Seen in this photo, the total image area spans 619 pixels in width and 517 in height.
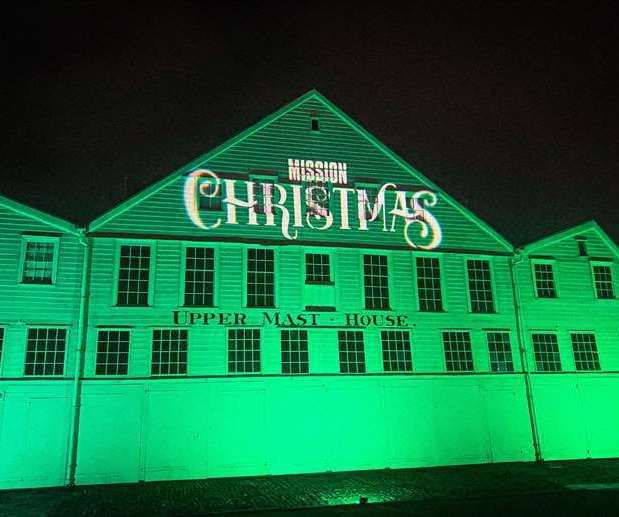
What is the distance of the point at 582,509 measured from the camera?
15016mm

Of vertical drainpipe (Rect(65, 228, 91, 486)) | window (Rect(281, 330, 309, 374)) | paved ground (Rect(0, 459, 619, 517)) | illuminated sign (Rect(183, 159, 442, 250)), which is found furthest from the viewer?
illuminated sign (Rect(183, 159, 442, 250))

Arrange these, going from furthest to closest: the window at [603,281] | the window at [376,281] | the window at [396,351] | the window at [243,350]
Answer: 1. the window at [603,281]
2. the window at [376,281]
3. the window at [396,351]
4. the window at [243,350]

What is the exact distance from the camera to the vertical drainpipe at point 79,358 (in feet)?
67.7

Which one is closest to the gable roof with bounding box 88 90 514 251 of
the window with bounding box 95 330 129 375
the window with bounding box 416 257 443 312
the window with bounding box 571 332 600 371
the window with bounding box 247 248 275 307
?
the window with bounding box 416 257 443 312

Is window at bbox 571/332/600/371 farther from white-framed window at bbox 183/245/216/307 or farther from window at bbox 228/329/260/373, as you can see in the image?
white-framed window at bbox 183/245/216/307

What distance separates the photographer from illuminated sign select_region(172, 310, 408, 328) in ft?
75.5

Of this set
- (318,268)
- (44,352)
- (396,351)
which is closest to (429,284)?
(396,351)

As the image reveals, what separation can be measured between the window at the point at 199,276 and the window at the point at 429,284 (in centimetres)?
898

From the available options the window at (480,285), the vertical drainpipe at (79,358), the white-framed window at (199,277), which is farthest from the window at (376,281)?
the vertical drainpipe at (79,358)

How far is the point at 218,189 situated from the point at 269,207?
2.23m

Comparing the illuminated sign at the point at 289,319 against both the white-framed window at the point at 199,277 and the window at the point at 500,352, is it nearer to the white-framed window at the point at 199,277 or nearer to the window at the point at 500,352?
the white-framed window at the point at 199,277

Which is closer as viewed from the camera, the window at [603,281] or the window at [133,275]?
the window at [133,275]

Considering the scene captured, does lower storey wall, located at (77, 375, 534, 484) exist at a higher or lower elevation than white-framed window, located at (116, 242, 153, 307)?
lower

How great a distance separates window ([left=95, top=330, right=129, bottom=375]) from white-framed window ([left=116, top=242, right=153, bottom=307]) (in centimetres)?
122
